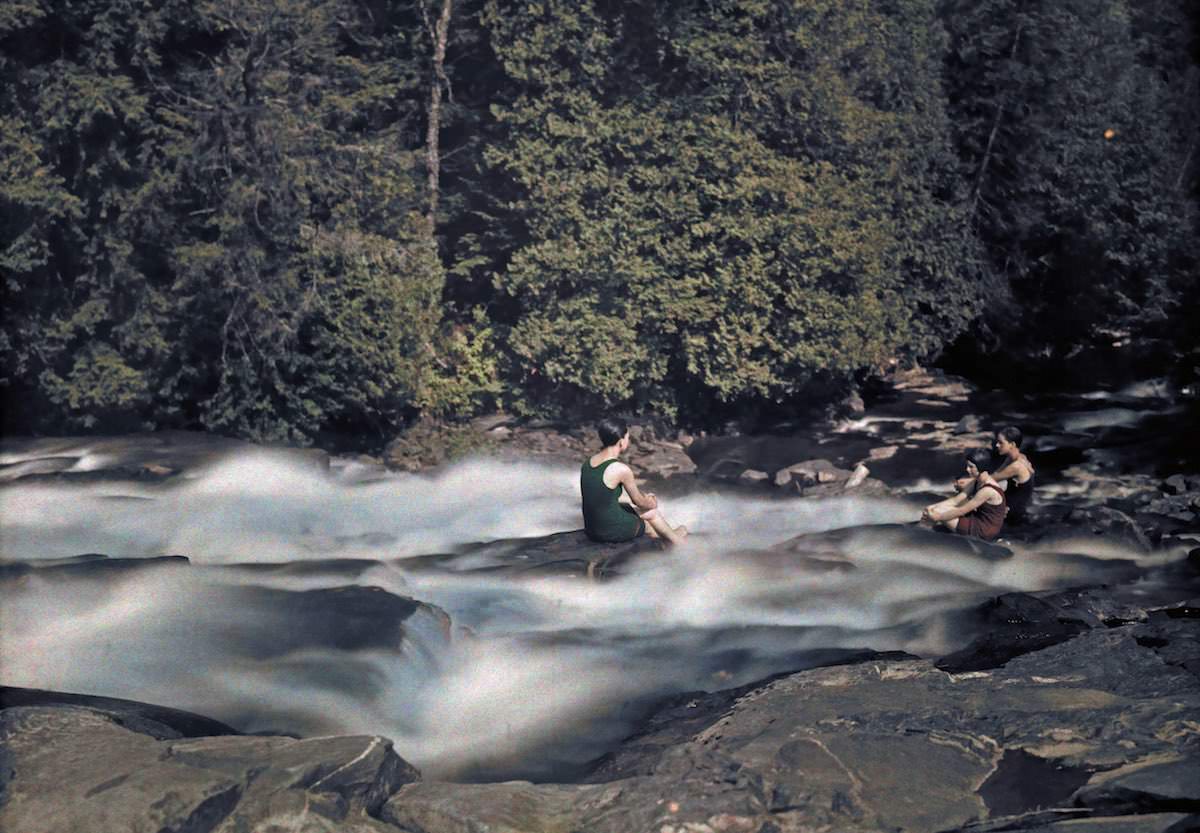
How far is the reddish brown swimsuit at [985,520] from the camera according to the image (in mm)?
14742

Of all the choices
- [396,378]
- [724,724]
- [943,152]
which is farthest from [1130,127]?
[724,724]

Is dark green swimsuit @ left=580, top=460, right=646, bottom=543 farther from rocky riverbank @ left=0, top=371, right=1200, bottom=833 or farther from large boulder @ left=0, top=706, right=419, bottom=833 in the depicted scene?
large boulder @ left=0, top=706, right=419, bottom=833

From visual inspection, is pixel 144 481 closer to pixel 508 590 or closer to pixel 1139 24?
pixel 508 590

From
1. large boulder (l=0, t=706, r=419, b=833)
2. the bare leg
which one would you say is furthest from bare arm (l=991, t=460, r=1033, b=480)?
large boulder (l=0, t=706, r=419, b=833)

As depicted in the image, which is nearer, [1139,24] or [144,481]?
[144,481]

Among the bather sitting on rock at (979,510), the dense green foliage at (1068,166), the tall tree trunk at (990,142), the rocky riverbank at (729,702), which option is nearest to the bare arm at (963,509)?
the bather sitting on rock at (979,510)

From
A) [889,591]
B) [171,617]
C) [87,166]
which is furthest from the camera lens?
[87,166]

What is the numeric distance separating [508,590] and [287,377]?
33.3 ft

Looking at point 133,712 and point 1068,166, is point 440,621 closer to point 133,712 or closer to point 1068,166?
point 133,712

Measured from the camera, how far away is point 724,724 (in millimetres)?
9328

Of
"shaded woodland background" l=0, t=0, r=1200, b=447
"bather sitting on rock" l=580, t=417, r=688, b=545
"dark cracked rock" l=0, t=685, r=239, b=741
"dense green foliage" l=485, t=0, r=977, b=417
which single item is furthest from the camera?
"dense green foliage" l=485, t=0, r=977, b=417

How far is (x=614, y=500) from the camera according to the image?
13.4 meters

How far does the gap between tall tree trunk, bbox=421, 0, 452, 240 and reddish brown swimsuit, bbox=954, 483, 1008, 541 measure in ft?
42.2

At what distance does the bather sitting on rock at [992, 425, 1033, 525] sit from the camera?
15.4m
